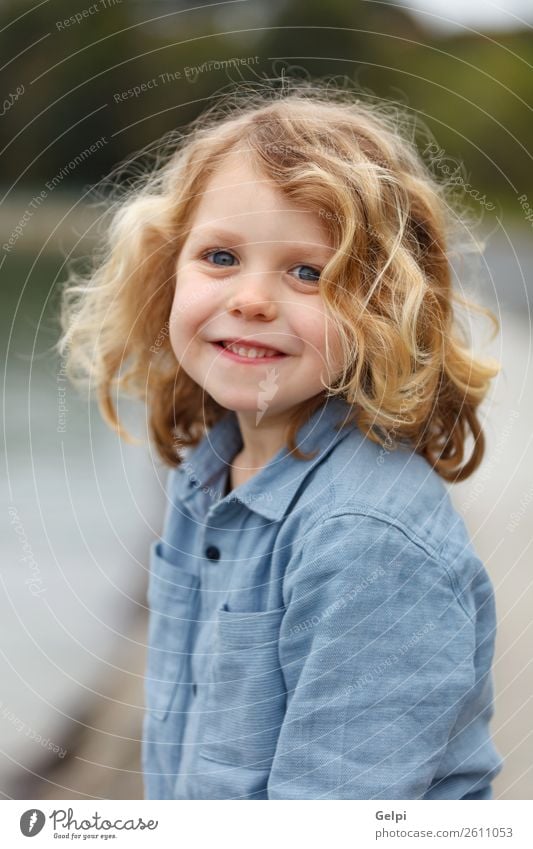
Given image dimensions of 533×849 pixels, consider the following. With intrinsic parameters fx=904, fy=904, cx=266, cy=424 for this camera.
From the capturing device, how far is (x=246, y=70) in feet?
3.01

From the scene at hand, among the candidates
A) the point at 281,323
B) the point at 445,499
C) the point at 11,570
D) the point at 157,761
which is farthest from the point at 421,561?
the point at 11,570

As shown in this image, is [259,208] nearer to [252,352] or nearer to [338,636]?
[252,352]

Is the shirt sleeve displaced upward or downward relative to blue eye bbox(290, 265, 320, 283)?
downward

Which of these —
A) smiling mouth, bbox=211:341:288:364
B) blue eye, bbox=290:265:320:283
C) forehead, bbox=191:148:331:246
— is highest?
forehead, bbox=191:148:331:246

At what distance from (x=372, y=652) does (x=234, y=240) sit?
296 millimetres

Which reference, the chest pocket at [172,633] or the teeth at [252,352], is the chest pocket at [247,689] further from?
the teeth at [252,352]

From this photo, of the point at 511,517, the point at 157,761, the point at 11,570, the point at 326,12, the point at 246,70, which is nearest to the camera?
the point at 157,761

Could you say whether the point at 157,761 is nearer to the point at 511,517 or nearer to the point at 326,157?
the point at 326,157

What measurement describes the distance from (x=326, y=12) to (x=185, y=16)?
0.55 ft

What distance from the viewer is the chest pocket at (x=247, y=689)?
64 centimetres

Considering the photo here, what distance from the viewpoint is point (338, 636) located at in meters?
0.58
